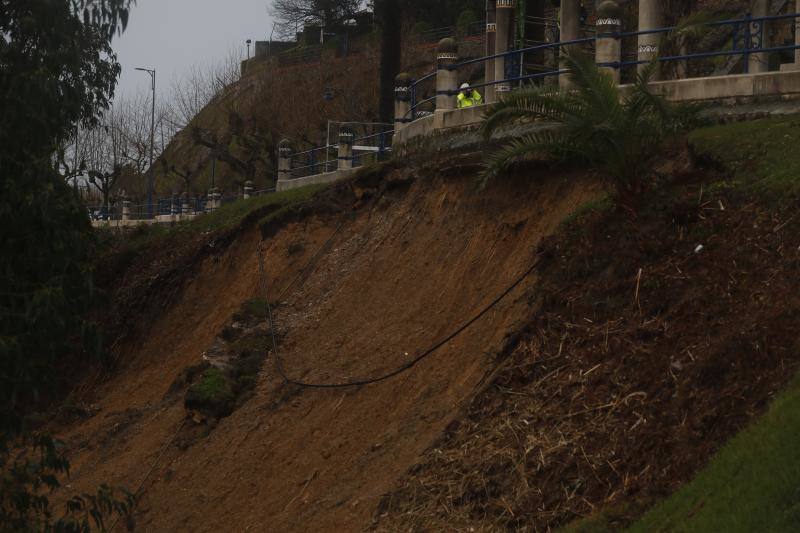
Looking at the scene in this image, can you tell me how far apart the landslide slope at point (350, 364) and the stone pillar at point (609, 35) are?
6.02 ft

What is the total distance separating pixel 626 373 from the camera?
11.8 meters

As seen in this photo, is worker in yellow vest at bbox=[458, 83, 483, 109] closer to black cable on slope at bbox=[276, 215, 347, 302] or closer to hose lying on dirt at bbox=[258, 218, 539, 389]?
black cable on slope at bbox=[276, 215, 347, 302]

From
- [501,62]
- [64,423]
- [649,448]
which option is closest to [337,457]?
[649,448]

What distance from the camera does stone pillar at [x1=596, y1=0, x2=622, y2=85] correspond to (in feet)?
55.2

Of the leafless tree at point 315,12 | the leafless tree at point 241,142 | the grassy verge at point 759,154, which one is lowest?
the grassy verge at point 759,154

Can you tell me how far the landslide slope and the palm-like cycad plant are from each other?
4.70ft

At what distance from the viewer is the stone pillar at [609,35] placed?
1683cm

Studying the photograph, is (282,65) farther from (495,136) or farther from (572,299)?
(572,299)

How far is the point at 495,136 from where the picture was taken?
18.1 meters

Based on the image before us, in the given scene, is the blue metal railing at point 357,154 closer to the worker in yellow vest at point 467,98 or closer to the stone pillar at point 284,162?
the stone pillar at point 284,162

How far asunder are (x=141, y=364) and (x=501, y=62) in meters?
9.40

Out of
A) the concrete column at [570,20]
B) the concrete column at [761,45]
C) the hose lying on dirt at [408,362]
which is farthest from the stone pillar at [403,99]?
the concrete column at [761,45]

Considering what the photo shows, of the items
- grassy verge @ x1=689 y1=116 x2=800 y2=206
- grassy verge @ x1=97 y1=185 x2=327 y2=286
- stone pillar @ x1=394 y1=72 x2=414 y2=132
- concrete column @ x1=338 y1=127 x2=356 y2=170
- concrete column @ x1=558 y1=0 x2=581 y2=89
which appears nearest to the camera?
grassy verge @ x1=689 y1=116 x2=800 y2=206

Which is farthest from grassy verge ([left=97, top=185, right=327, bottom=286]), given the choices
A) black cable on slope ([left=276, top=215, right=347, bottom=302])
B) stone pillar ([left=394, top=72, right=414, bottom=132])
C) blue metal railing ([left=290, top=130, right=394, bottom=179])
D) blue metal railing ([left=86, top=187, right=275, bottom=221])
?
black cable on slope ([left=276, top=215, right=347, bottom=302])
